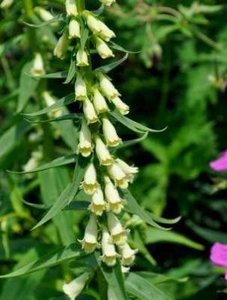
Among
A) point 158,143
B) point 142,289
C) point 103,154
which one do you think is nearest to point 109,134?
point 103,154

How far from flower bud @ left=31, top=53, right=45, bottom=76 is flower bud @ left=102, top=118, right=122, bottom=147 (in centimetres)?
81

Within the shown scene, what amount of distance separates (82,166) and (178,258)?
72.1 inches

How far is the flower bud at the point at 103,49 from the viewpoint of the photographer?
192 centimetres

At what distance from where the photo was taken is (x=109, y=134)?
1.97m

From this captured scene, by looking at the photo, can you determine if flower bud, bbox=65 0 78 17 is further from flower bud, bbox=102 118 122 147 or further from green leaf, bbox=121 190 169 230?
green leaf, bbox=121 190 169 230

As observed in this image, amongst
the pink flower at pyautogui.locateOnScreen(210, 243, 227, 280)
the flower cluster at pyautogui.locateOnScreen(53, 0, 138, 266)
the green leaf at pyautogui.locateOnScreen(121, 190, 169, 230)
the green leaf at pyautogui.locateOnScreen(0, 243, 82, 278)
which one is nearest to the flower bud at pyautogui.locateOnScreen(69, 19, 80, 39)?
the flower cluster at pyautogui.locateOnScreen(53, 0, 138, 266)

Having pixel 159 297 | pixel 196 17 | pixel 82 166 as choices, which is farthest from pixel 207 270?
pixel 82 166

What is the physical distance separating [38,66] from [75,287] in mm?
885

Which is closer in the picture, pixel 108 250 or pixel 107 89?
pixel 107 89

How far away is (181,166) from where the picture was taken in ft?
12.1

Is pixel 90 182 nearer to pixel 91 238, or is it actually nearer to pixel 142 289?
pixel 91 238

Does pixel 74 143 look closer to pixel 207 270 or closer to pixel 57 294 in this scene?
pixel 57 294

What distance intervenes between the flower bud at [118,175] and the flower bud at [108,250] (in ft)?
0.47

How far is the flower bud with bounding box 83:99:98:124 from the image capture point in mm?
1932
